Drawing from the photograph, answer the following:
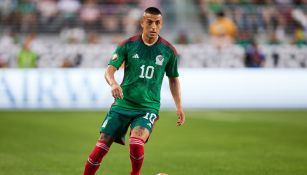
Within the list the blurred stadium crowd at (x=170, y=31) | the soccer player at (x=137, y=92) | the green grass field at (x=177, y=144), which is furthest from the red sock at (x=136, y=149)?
the blurred stadium crowd at (x=170, y=31)

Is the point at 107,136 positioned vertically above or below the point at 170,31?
above

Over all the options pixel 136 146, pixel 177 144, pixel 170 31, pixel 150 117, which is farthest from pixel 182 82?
pixel 136 146

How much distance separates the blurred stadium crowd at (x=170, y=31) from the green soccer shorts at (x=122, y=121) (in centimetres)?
1440

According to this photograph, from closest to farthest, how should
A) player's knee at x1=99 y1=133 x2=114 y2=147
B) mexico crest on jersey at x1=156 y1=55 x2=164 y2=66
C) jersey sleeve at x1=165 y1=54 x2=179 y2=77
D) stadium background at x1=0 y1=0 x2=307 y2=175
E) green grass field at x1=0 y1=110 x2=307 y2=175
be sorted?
player's knee at x1=99 y1=133 x2=114 y2=147 < mexico crest on jersey at x1=156 y1=55 x2=164 y2=66 < jersey sleeve at x1=165 y1=54 x2=179 y2=77 < green grass field at x1=0 y1=110 x2=307 y2=175 < stadium background at x1=0 y1=0 x2=307 y2=175

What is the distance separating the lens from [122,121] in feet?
27.7

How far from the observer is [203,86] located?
2103 centimetres

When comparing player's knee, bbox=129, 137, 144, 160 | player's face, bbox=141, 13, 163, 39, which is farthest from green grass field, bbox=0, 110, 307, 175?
player's face, bbox=141, 13, 163, 39

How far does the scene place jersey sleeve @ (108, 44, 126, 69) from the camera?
8391mm

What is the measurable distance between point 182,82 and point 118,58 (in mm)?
12487

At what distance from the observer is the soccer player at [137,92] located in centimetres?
830

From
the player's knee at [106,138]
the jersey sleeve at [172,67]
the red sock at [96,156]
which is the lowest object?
the red sock at [96,156]

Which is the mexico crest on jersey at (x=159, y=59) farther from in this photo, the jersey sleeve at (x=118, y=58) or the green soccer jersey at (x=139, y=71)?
the jersey sleeve at (x=118, y=58)

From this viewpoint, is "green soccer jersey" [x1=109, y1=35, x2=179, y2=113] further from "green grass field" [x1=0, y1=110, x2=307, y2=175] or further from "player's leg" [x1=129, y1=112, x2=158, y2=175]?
"green grass field" [x1=0, y1=110, x2=307, y2=175]

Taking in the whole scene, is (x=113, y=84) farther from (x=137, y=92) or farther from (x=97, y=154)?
(x=97, y=154)
